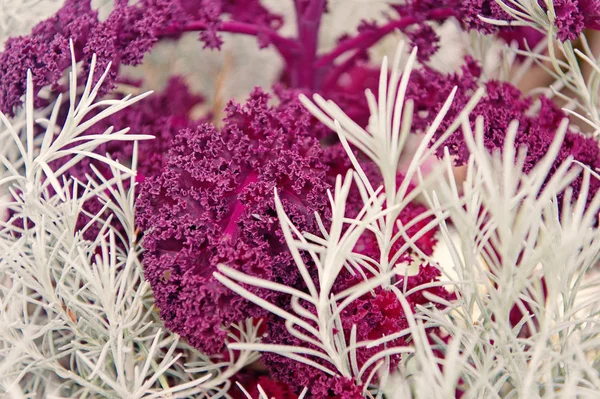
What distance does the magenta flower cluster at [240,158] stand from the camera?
0.36m

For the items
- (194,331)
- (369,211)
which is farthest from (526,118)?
(194,331)

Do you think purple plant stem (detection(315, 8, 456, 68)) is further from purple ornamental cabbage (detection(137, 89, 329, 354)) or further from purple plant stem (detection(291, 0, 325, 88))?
purple ornamental cabbage (detection(137, 89, 329, 354))

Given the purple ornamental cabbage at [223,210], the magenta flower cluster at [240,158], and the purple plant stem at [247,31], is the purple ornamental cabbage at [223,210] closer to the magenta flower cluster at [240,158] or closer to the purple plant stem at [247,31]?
the magenta flower cluster at [240,158]

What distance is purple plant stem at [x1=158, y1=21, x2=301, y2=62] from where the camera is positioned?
1.67 ft

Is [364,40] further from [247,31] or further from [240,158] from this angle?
[240,158]

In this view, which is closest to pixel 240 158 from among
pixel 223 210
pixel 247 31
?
pixel 223 210

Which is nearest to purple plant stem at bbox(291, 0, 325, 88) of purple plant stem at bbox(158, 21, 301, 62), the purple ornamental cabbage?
purple plant stem at bbox(158, 21, 301, 62)

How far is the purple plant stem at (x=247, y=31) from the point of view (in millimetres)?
510

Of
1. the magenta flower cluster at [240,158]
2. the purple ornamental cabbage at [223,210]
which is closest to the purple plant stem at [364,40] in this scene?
the magenta flower cluster at [240,158]

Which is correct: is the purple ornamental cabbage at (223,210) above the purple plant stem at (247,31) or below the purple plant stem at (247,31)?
below

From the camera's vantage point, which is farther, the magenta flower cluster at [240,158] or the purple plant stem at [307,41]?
the purple plant stem at [307,41]

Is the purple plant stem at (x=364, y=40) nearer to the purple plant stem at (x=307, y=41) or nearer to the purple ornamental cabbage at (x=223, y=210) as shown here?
the purple plant stem at (x=307, y=41)

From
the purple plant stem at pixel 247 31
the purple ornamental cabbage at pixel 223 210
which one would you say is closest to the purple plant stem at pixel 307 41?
the purple plant stem at pixel 247 31

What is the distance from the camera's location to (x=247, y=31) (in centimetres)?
58
